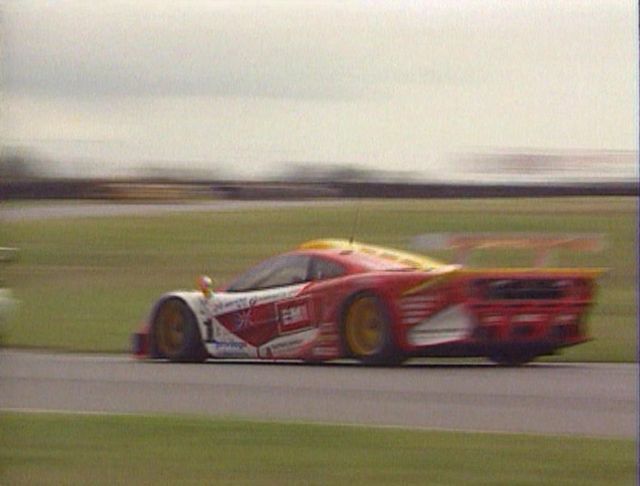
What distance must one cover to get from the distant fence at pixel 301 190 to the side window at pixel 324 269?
65 cm

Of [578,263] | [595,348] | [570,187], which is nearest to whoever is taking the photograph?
[570,187]

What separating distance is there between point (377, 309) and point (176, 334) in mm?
1092

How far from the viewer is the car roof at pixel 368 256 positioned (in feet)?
29.4

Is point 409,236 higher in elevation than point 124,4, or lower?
lower

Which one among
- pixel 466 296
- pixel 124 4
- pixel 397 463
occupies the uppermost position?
pixel 124 4

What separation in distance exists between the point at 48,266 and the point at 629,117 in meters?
3.35

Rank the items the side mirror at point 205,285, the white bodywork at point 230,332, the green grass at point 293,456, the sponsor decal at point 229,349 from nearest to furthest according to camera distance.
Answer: the green grass at point 293,456 → the white bodywork at point 230,332 → the side mirror at point 205,285 → the sponsor decal at point 229,349

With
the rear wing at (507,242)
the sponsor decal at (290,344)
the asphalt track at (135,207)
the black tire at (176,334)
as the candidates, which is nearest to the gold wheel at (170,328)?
the black tire at (176,334)

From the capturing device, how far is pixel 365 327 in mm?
9336

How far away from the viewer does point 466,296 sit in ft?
30.5

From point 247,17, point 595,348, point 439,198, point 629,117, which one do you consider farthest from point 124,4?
point 595,348

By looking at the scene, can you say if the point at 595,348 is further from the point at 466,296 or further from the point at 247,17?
the point at 247,17

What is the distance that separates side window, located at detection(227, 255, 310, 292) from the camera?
9.19 meters

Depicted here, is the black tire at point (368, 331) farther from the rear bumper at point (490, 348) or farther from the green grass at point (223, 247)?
the green grass at point (223, 247)
